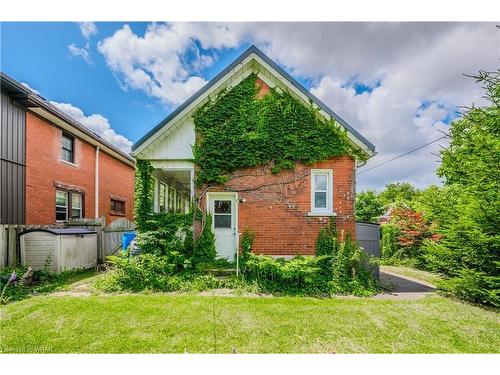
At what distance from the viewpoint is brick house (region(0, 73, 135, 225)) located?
9641mm

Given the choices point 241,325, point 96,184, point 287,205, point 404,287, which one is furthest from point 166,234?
point 96,184

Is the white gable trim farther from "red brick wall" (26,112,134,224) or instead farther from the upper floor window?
the upper floor window

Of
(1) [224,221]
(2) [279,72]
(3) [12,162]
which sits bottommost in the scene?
(1) [224,221]

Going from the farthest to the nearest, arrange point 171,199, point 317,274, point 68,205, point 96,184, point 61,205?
point 96,184 < point 68,205 < point 61,205 < point 171,199 < point 317,274

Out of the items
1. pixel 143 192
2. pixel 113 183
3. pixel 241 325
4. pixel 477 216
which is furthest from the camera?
pixel 113 183

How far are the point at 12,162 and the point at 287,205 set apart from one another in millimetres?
10670

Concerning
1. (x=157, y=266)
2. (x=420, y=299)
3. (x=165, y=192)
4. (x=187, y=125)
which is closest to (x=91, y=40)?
(x=187, y=125)

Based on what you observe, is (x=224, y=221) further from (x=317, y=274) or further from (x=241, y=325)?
(x=241, y=325)

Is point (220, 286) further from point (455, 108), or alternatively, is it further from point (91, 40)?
point (455, 108)

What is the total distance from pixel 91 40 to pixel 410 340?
10055 mm

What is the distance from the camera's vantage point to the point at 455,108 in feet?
22.8

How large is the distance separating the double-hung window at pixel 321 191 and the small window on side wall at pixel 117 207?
46.9ft

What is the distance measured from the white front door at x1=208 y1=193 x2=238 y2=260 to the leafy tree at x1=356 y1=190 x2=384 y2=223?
20.5 metres

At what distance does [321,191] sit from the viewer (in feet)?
27.5
